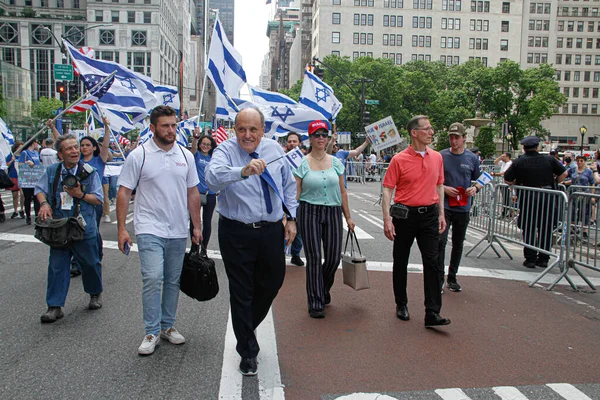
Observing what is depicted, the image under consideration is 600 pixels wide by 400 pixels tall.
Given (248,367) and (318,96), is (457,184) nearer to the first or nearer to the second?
(248,367)

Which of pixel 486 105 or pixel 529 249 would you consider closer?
pixel 529 249

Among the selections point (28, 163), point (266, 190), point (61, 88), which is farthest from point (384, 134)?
point (61, 88)

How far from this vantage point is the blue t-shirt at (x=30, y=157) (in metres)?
12.9

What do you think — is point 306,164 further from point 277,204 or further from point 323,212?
point 277,204

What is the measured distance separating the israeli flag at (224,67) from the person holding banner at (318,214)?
4.78 metres

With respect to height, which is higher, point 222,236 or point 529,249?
point 222,236

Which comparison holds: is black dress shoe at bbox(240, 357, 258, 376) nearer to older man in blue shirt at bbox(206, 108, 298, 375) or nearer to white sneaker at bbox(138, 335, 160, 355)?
older man in blue shirt at bbox(206, 108, 298, 375)

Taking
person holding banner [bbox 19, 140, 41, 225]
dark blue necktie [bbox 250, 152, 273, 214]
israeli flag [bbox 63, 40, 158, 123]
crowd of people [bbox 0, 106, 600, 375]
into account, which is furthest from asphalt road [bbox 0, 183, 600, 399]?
israeli flag [bbox 63, 40, 158, 123]

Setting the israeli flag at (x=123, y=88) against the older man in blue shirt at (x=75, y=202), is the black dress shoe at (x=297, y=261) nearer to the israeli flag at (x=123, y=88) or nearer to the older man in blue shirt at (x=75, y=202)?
the older man in blue shirt at (x=75, y=202)

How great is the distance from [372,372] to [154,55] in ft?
337

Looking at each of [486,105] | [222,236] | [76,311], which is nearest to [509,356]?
[222,236]

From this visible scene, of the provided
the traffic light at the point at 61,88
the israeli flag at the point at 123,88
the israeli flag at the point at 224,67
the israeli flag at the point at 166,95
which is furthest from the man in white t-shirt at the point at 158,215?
the traffic light at the point at 61,88

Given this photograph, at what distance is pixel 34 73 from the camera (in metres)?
93.7

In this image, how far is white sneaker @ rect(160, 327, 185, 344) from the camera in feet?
14.8
